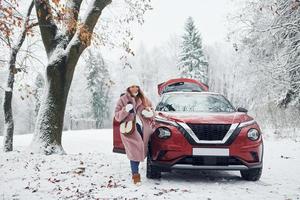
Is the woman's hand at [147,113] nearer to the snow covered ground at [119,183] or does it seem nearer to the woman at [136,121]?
the woman at [136,121]

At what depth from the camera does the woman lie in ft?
23.1

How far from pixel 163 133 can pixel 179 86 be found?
480 centimetres

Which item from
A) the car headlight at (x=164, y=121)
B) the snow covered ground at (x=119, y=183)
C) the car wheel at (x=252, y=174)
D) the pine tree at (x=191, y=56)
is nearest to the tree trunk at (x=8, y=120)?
the snow covered ground at (x=119, y=183)

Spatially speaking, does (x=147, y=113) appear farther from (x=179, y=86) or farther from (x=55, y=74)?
(x=55, y=74)

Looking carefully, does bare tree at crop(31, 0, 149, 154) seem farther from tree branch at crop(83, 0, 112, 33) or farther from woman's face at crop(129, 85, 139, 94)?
woman's face at crop(129, 85, 139, 94)

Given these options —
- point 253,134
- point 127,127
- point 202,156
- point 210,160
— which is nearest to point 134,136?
point 127,127

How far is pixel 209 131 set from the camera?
268 inches

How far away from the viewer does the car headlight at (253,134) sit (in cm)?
701

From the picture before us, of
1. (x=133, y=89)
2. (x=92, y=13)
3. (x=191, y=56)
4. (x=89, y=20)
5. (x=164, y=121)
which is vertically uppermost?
(x=191, y=56)

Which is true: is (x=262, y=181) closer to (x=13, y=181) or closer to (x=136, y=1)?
(x=13, y=181)

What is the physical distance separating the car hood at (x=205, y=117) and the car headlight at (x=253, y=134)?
0.24 meters

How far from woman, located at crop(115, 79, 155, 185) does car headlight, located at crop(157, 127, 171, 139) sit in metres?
0.22

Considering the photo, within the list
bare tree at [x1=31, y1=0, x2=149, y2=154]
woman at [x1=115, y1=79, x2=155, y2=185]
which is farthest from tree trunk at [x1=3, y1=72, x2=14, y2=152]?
woman at [x1=115, y1=79, x2=155, y2=185]

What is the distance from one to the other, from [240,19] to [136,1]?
22.6 feet
